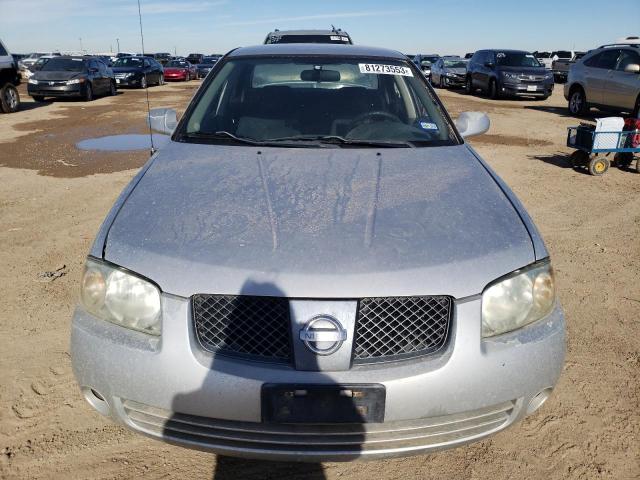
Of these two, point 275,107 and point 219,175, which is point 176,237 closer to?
point 219,175

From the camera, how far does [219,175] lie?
2465mm

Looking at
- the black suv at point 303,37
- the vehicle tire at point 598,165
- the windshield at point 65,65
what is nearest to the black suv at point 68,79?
Result: the windshield at point 65,65

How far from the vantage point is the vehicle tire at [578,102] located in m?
13.7

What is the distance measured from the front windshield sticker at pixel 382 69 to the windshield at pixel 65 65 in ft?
56.8

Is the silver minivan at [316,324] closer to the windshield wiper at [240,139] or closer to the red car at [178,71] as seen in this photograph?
the windshield wiper at [240,139]

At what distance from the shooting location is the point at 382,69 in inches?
133

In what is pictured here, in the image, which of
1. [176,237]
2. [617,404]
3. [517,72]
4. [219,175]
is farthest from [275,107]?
[517,72]

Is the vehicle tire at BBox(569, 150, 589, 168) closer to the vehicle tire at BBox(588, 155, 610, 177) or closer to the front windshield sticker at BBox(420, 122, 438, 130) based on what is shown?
the vehicle tire at BBox(588, 155, 610, 177)

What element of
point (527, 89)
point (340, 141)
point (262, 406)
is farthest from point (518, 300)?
point (527, 89)

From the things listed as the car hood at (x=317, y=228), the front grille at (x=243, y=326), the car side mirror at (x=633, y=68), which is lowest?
the front grille at (x=243, y=326)

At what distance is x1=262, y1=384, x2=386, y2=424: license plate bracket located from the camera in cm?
170

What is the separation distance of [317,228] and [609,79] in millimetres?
12918

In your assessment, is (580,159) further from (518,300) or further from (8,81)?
(8,81)

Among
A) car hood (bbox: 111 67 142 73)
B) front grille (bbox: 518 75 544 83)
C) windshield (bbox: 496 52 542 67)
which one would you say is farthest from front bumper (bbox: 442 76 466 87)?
car hood (bbox: 111 67 142 73)
